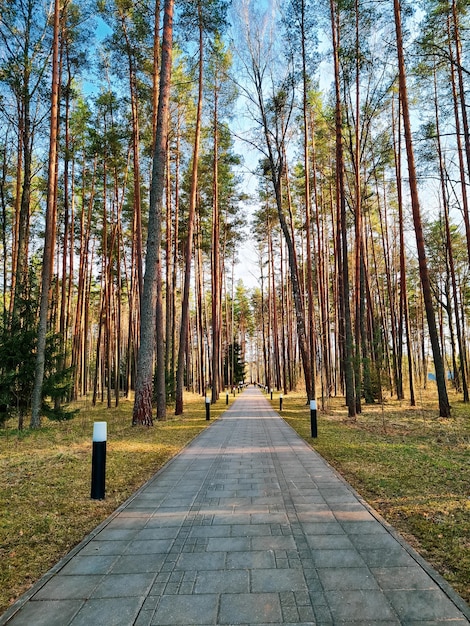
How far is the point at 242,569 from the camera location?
2.51m

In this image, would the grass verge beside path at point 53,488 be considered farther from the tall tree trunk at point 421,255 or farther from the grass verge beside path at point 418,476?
the tall tree trunk at point 421,255

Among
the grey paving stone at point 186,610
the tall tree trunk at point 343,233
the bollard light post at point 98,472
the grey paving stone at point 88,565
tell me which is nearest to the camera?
the grey paving stone at point 186,610

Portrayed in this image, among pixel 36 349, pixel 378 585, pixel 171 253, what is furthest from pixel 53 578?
pixel 171 253

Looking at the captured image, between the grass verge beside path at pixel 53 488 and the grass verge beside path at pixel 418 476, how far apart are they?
9.02 ft

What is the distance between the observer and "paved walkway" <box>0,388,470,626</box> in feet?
6.58

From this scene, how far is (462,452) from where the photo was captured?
668cm

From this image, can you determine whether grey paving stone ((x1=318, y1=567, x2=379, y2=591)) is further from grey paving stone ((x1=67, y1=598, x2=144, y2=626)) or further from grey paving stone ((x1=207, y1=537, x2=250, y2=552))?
grey paving stone ((x1=67, y1=598, x2=144, y2=626))

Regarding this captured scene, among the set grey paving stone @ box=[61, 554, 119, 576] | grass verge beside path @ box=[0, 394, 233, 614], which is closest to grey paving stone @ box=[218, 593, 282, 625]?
grey paving stone @ box=[61, 554, 119, 576]

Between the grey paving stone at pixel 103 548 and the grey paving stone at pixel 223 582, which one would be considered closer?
the grey paving stone at pixel 223 582

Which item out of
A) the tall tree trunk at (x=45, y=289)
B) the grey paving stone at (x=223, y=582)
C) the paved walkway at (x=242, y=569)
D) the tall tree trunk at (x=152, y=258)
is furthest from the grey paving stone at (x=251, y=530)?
the tall tree trunk at (x=45, y=289)

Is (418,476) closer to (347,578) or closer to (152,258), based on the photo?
(347,578)

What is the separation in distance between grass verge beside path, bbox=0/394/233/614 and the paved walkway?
209mm

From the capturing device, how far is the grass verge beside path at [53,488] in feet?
9.14

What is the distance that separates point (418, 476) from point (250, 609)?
3774 mm
